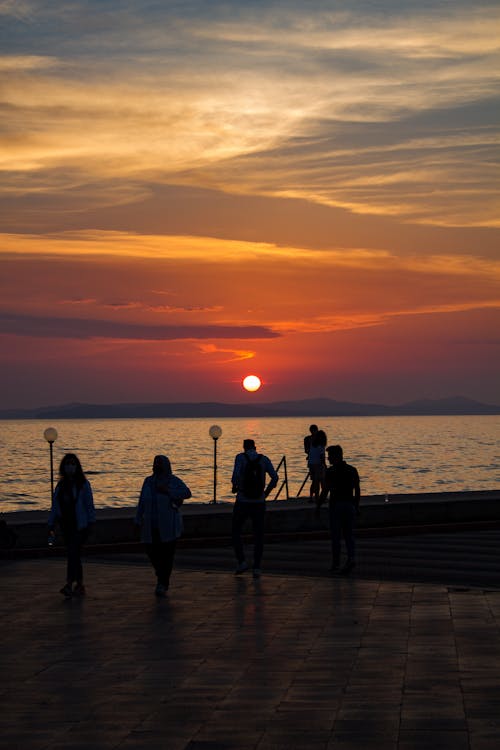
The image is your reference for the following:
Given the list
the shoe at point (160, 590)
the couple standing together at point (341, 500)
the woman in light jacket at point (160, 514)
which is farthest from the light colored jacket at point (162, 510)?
the couple standing together at point (341, 500)

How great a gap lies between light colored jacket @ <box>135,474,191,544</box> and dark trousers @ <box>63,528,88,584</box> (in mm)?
745

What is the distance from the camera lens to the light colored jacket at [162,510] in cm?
1523

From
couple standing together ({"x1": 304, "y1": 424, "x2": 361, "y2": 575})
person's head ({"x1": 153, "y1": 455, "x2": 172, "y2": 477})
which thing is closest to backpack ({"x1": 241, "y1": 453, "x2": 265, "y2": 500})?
couple standing together ({"x1": 304, "y1": 424, "x2": 361, "y2": 575})

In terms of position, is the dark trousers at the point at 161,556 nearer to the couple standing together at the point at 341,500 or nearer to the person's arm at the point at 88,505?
the person's arm at the point at 88,505

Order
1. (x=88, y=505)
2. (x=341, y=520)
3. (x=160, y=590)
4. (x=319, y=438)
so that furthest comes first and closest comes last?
(x=319, y=438) → (x=341, y=520) → (x=88, y=505) → (x=160, y=590)

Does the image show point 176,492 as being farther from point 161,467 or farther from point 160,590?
point 160,590

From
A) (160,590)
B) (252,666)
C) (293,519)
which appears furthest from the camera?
(293,519)

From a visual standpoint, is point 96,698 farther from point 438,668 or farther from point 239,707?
point 438,668

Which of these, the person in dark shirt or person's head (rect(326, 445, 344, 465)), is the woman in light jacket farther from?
the person in dark shirt

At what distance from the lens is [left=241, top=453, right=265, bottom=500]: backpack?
17.0 metres

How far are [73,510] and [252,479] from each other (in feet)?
9.45

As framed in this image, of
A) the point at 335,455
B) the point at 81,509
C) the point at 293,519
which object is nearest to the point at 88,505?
the point at 81,509

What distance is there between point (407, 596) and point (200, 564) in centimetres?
478

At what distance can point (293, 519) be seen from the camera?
2317cm
